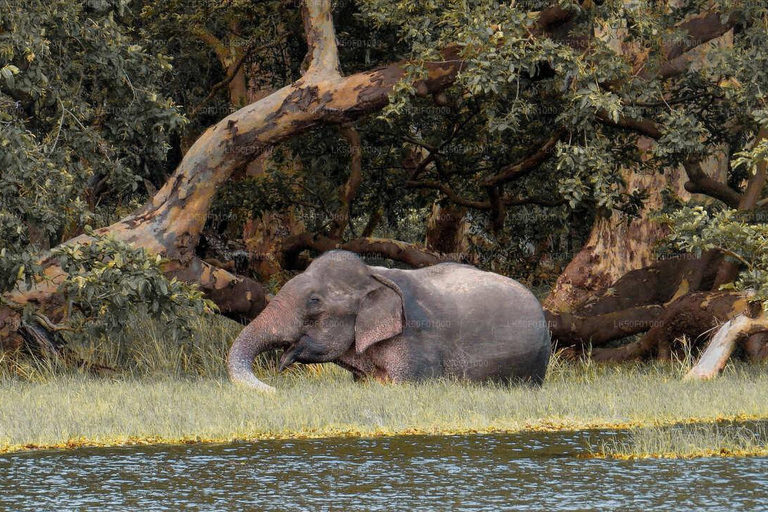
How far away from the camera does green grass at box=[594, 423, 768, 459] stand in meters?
9.67

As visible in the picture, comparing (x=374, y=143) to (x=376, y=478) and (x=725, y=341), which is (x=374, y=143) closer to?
(x=725, y=341)

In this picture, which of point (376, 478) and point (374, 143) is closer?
point (376, 478)

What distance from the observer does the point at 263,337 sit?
13836 millimetres

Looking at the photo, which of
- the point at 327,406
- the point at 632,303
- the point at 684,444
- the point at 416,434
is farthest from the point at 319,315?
the point at 632,303

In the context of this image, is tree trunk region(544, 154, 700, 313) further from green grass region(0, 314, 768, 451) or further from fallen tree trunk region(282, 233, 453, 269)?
green grass region(0, 314, 768, 451)

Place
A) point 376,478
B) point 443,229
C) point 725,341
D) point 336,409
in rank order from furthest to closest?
1. point 443,229
2. point 725,341
3. point 336,409
4. point 376,478

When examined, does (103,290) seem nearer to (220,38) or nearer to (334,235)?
(334,235)

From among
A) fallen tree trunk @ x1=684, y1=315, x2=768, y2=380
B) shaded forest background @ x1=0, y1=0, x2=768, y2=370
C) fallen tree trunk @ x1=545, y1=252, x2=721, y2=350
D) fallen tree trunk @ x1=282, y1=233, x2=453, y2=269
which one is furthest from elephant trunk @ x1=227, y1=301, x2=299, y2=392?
fallen tree trunk @ x1=282, y1=233, x2=453, y2=269

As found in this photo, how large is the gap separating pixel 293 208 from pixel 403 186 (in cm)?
248

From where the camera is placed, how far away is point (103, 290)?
1478cm

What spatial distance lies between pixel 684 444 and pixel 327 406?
10.7 feet

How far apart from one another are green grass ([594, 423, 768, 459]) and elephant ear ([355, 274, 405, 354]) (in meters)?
3.54

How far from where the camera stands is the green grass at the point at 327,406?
10781 mm

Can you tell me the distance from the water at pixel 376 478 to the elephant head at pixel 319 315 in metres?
3.29
